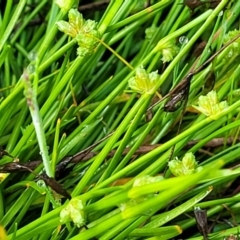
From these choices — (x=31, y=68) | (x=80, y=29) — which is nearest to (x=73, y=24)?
(x=80, y=29)

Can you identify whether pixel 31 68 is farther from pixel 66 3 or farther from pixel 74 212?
pixel 74 212

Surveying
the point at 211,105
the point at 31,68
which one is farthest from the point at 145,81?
the point at 31,68

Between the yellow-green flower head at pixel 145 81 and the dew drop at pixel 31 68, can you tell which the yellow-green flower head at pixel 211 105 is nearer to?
the yellow-green flower head at pixel 145 81

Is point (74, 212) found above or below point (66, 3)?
below

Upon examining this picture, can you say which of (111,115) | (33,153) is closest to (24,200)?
(33,153)

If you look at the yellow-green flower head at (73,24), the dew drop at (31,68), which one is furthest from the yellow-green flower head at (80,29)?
the dew drop at (31,68)

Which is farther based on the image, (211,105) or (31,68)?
(31,68)

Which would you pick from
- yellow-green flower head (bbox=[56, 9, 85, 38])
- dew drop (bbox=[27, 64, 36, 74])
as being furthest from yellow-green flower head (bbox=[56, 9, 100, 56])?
dew drop (bbox=[27, 64, 36, 74])

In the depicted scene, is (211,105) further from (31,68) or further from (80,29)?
(31,68)
